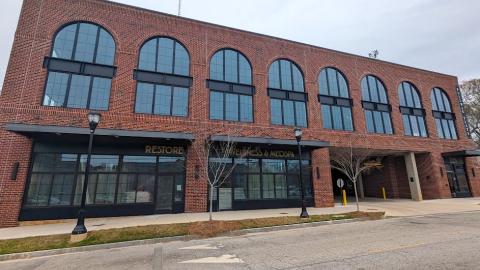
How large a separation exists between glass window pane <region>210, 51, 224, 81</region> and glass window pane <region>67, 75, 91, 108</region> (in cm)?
814

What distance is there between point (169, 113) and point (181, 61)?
4.20 metres

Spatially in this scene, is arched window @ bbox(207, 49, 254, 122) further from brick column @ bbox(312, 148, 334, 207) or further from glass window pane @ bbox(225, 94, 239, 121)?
brick column @ bbox(312, 148, 334, 207)

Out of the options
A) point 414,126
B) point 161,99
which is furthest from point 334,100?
point 161,99

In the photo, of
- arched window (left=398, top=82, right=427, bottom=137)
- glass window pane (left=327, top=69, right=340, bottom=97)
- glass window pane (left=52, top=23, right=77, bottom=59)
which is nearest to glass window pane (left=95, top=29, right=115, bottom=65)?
glass window pane (left=52, top=23, right=77, bottom=59)

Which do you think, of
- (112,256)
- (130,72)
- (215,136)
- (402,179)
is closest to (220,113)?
(215,136)

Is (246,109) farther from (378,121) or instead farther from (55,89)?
(378,121)

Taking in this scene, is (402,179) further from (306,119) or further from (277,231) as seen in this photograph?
(277,231)

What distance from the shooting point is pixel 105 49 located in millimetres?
16203

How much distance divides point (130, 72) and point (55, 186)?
804cm

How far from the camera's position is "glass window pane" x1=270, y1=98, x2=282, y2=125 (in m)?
19.2

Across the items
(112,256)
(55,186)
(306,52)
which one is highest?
(306,52)

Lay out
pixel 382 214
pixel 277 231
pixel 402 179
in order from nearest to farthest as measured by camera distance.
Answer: pixel 277 231 < pixel 382 214 < pixel 402 179

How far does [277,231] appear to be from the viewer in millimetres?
10844

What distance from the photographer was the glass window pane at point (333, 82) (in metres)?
22.2
